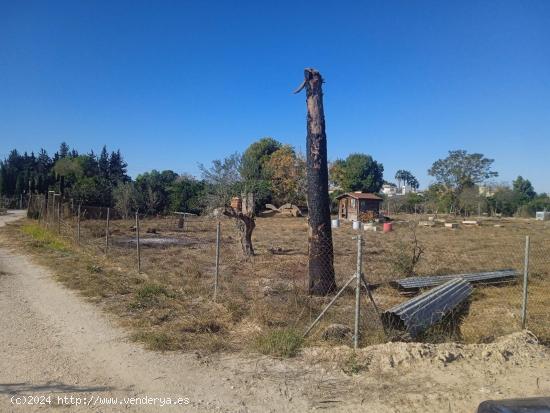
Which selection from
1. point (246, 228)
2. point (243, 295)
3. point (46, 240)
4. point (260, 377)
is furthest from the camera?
point (46, 240)

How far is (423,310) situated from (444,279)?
3592mm

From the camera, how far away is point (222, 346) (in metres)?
5.24

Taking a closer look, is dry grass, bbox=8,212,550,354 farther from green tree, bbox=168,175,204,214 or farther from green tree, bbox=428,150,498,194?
green tree, bbox=428,150,498,194

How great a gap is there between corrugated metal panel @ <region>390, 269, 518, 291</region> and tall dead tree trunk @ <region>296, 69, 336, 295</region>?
1.55m

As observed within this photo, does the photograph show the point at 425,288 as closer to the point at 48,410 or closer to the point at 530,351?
the point at 530,351

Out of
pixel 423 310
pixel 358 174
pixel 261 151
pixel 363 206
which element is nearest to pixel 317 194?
pixel 423 310

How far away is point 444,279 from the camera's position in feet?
31.0

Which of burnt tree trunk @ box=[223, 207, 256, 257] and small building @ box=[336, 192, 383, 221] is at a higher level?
small building @ box=[336, 192, 383, 221]

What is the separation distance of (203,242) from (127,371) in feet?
45.1

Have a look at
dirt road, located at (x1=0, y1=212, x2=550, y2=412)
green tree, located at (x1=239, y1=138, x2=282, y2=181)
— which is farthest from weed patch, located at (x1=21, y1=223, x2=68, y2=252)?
green tree, located at (x1=239, y1=138, x2=282, y2=181)

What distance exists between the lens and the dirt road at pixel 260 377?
12.5 ft

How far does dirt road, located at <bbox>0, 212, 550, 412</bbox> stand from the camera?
12.5 ft

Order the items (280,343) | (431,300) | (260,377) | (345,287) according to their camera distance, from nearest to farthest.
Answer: (260,377) < (280,343) < (345,287) < (431,300)

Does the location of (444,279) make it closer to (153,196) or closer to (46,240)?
(46,240)
